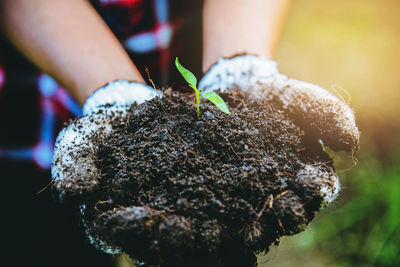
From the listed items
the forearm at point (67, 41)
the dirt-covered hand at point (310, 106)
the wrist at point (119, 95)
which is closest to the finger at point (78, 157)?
the wrist at point (119, 95)

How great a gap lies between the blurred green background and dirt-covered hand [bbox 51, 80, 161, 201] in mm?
1576

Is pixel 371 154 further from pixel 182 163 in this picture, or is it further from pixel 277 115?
pixel 182 163

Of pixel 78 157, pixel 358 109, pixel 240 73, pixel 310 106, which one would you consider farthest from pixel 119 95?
pixel 358 109

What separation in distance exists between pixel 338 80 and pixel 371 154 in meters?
0.82

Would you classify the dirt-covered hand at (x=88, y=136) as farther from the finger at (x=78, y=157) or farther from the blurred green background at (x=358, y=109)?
the blurred green background at (x=358, y=109)

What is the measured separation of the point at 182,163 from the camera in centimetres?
87

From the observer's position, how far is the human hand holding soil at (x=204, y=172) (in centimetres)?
79

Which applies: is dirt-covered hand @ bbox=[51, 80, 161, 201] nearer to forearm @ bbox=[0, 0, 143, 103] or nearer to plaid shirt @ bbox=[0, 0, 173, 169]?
forearm @ bbox=[0, 0, 143, 103]

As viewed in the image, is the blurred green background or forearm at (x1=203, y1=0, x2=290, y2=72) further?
the blurred green background

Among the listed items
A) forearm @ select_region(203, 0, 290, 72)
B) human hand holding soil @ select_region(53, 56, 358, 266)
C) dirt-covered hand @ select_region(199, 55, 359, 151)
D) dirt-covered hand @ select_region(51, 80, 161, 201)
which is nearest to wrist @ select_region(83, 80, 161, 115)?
dirt-covered hand @ select_region(51, 80, 161, 201)

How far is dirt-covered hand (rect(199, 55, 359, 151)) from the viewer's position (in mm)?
996

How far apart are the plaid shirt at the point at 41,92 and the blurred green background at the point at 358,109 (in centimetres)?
145

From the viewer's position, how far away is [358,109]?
2.77 meters

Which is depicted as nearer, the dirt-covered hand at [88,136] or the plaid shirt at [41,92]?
the dirt-covered hand at [88,136]
